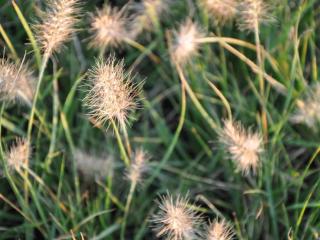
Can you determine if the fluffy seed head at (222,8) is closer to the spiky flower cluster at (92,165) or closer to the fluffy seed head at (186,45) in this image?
the fluffy seed head at (186,45)

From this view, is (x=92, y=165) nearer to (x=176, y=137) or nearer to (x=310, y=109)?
(x=176, y=137)

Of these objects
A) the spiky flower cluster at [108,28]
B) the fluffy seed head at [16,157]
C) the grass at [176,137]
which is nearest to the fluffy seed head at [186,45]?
the grass at [176,137]

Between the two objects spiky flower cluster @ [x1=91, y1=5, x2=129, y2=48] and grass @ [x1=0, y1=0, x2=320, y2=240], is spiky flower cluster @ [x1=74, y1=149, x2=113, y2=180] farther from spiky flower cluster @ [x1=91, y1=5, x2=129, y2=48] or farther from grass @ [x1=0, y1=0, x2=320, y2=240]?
spiky flower cluster @ [x1=91, y1=5, x2=129, y2=48]

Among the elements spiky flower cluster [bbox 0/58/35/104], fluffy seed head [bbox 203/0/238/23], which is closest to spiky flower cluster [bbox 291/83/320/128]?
fluffy seed head [bbox 203/0/238/23]

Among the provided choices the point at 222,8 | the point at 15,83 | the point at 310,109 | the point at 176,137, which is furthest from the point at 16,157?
the point at 310,109

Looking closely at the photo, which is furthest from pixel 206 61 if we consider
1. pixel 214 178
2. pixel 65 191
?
pixel 65 191

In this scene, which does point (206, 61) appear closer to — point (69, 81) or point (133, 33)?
point (133, 33)

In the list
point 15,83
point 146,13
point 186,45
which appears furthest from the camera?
point 146,13
